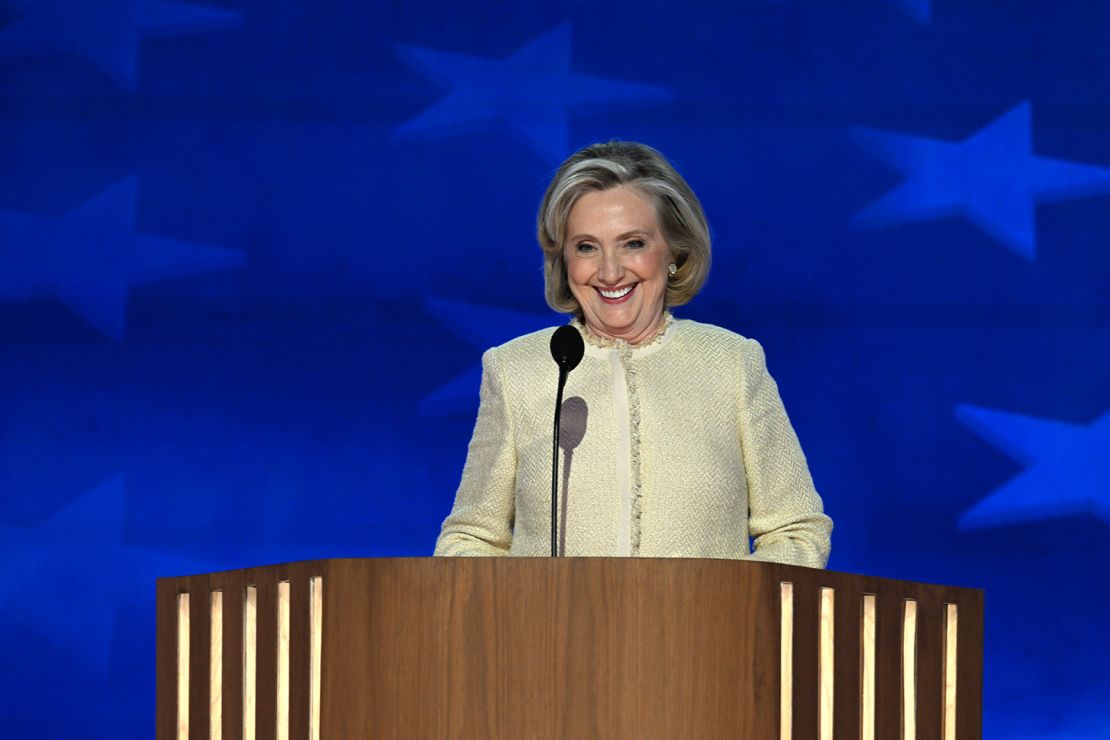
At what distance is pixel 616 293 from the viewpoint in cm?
237

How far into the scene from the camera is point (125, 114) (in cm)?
360

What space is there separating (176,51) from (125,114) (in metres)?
0.18

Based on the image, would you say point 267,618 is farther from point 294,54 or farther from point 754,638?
point 294,54

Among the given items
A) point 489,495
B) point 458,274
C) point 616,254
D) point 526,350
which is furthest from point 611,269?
point 458,274

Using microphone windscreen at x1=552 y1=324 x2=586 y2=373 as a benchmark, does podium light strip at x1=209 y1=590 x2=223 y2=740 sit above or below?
below

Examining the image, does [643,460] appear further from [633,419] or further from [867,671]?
[867,671]

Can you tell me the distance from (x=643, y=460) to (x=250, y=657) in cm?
66

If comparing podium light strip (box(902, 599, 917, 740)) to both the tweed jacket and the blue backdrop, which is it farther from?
the blue backdrop

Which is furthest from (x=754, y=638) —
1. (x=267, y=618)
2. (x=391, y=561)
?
(x=267, y=618)

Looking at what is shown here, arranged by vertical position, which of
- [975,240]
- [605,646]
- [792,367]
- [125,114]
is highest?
[125,114]

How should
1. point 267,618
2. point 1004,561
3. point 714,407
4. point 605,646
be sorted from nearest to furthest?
point 605,646, point 267,618, point 714,407, point 1004,561

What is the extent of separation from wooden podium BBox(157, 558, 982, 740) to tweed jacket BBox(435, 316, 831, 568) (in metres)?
0.46

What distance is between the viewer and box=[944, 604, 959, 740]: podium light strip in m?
1.87

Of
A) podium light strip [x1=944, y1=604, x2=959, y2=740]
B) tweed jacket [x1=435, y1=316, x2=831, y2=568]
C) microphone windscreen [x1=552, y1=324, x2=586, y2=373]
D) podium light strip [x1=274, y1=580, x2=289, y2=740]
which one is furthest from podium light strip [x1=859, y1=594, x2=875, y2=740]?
podium light strip [x1=274, y1=580, x2=289, y2=740]
